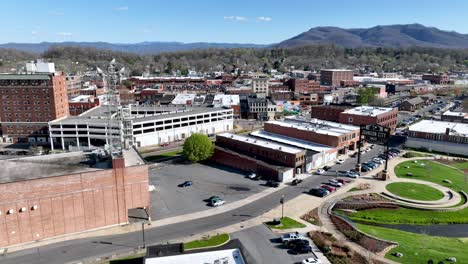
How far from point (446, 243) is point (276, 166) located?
28949 millimetres

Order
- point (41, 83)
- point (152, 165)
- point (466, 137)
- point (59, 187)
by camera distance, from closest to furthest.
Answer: point (59, 187)
point (152, 165)
point (466, 137)
point (41, 83)

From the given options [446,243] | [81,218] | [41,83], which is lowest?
[446,243]

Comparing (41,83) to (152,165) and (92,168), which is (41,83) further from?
(92,168)

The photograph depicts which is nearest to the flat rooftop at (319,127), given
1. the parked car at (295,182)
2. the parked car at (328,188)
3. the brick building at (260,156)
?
the brick building at (260,156)

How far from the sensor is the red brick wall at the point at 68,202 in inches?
1583

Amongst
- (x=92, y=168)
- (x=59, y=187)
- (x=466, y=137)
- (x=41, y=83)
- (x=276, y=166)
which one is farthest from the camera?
(x=41, y=83)

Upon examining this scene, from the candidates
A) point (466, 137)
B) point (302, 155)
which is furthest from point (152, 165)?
point (466, 137)

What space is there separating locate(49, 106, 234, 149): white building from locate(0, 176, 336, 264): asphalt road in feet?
118

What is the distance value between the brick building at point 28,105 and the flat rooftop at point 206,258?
7169cm

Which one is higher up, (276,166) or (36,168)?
(36,168)

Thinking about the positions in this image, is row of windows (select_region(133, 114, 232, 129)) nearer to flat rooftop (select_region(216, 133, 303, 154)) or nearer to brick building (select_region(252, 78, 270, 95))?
flat rooftop (select_region(216, 133, 303, 154))

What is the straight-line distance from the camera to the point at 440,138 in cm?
8194

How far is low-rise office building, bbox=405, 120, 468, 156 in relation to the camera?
261 ft

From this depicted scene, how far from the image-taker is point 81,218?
43.4 meters
